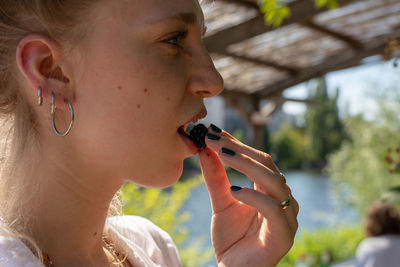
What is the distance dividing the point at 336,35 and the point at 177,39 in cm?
562

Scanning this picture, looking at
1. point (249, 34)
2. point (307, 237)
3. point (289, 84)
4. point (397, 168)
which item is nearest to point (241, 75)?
point (289, 84)

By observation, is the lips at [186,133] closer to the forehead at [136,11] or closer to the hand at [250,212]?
the hand at [250,212]

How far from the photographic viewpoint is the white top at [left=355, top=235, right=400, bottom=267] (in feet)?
13.2

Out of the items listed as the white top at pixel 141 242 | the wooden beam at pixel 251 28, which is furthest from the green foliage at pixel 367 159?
the white top at pixel 141 242

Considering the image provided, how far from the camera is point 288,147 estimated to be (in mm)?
19375

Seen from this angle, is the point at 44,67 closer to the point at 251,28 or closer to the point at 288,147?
the point at 251,28

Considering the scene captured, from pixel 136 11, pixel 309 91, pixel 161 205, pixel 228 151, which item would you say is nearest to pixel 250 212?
pixel 228 151

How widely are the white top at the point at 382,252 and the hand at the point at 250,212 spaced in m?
3.57

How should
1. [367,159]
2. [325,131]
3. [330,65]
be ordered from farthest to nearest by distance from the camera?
1. [325,131]
2. [367,159]
3. [330,65]

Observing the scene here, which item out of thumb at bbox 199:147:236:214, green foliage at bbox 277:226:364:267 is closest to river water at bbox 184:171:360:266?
green foliage at bbox 277:226:364:267

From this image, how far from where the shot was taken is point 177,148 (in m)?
0.89

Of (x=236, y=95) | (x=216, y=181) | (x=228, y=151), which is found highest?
(x=228, y=151)

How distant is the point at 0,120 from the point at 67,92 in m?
0.22

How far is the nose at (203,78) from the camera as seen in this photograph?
0.89m
